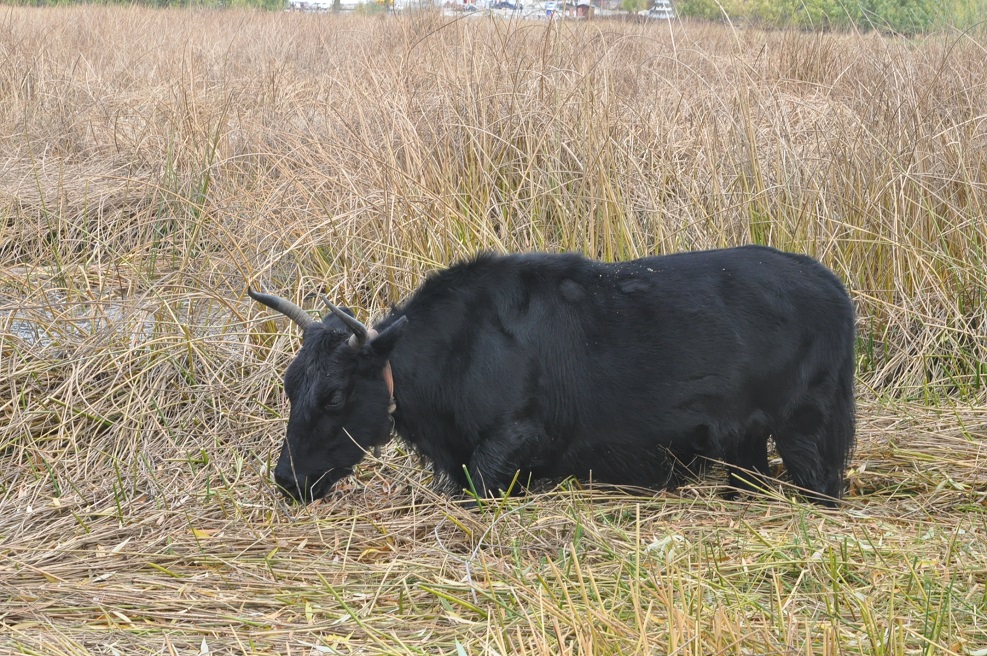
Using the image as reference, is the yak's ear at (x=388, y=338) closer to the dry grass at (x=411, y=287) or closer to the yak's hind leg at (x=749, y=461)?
the dry grass at (x=411, y=287)

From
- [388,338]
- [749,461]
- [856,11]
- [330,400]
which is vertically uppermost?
[856,11]

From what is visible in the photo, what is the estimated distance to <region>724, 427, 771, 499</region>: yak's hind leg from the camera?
169 inches

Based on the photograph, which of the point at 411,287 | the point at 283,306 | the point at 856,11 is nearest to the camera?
the point at 283,306

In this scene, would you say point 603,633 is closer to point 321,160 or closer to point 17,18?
point 321,160

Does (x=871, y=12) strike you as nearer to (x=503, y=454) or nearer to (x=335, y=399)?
(x=503, y=454)

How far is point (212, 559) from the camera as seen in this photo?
366 cm

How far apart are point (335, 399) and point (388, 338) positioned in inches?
12.1

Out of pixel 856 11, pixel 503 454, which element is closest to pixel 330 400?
pixel 503 454

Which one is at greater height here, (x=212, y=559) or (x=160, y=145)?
(x=160, y=145)

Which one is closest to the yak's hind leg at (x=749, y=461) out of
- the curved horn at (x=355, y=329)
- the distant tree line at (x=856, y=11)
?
the curved horn at (x=355, y=329)

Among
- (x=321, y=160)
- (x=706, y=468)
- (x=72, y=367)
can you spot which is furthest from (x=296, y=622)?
(x=321, y=160)

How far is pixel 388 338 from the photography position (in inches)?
149

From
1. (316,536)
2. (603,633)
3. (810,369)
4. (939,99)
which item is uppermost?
(939,99)

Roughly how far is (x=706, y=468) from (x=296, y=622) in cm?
192
